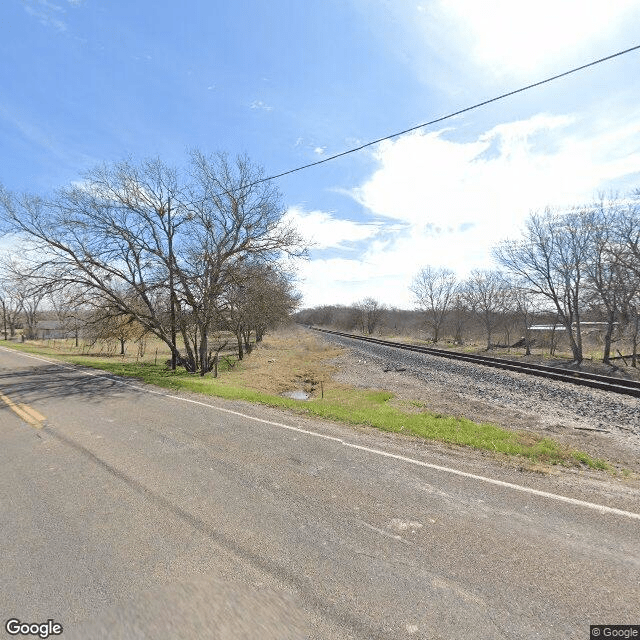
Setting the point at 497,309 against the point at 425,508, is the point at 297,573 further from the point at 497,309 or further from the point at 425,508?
the point at 497,309

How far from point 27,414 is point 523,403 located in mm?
13598

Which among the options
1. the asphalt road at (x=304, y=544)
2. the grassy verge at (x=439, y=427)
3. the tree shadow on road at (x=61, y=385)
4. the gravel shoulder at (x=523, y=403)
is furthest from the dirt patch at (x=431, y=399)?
the tree shadow on road at (x=61, y=385)

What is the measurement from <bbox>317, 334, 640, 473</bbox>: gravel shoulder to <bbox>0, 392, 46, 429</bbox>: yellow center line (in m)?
9.03

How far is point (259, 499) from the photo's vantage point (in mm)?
4285

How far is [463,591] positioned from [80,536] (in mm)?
3409

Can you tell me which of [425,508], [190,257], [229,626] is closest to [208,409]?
[425,508]

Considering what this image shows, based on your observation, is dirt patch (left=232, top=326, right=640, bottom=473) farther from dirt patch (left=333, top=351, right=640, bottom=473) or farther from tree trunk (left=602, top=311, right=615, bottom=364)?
tree trunk (left=602, top=311, right=615, bottom=364)

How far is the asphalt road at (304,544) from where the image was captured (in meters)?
2.54

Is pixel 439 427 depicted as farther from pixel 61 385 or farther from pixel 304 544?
pixel 61 385

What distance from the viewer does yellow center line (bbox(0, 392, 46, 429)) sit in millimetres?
7621

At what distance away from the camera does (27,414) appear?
838 centimetres

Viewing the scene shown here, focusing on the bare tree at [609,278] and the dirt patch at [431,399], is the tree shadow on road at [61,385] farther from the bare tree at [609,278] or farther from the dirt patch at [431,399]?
the bare tree at [609,278]

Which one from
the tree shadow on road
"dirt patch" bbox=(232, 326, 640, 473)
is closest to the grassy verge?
"dirt patch" bbox=(232, 326, 640, 473)

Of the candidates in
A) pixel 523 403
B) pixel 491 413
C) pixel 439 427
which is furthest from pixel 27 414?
pixel 523 403
